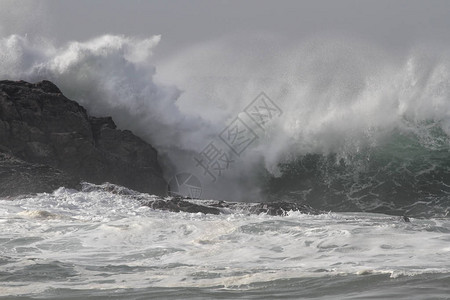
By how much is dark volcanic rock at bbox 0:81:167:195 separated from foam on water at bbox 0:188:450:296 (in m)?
3.89

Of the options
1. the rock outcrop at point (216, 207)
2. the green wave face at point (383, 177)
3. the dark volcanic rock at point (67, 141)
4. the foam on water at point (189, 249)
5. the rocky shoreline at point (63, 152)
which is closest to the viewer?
the foam on water at point (189, 249)

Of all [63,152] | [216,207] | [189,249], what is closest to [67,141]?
[63,152]

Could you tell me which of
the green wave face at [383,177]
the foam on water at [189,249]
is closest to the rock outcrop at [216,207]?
the foam on water at [189,249]

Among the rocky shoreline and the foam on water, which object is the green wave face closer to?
the rocky shoreline

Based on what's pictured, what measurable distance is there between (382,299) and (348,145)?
16559mm

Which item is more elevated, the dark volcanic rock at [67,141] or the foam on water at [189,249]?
the dark volcanic rock at [67,141]

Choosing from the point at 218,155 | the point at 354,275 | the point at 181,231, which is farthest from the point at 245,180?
the point at 354,275

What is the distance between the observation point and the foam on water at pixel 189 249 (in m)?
6.61

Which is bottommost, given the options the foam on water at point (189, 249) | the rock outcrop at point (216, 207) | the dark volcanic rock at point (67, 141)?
the foam on water at point (189, 249)

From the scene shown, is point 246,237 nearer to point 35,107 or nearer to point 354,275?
point 354,275

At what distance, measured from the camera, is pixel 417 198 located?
18.6 m

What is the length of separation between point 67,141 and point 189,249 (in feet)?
29.5

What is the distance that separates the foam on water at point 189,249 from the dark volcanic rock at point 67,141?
3.89 m

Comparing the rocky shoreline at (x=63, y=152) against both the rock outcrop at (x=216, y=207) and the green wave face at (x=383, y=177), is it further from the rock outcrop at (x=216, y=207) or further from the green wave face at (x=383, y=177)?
the green wave face at (x=383, y=177)
